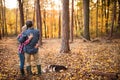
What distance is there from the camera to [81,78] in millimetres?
9477

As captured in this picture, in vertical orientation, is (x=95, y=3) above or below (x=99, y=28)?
above

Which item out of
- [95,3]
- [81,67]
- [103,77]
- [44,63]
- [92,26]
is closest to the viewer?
[103,77]

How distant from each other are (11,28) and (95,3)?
25.3 meters

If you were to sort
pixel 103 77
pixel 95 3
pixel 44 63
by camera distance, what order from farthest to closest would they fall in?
pixel 95 3, pixel 44 63, pixel 103 77

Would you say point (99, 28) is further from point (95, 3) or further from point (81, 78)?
point (81, 78)

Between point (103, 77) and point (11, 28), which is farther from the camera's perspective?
point (11, 28)

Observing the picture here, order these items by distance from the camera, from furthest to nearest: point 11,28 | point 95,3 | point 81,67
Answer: point 11,28 → point 95,3 → point 81,67

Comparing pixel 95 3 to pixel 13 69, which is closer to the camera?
pixel 13 69

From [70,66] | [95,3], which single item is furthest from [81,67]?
→ [95,3]

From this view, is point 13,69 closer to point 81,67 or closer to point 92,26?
point 81,67

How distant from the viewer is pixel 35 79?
9.52 m

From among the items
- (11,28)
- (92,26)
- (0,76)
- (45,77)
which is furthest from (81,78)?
(11,28)

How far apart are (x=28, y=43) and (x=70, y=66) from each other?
10.3 ft

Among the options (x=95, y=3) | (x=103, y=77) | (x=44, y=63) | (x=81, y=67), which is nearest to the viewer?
(x=103, y=77)
